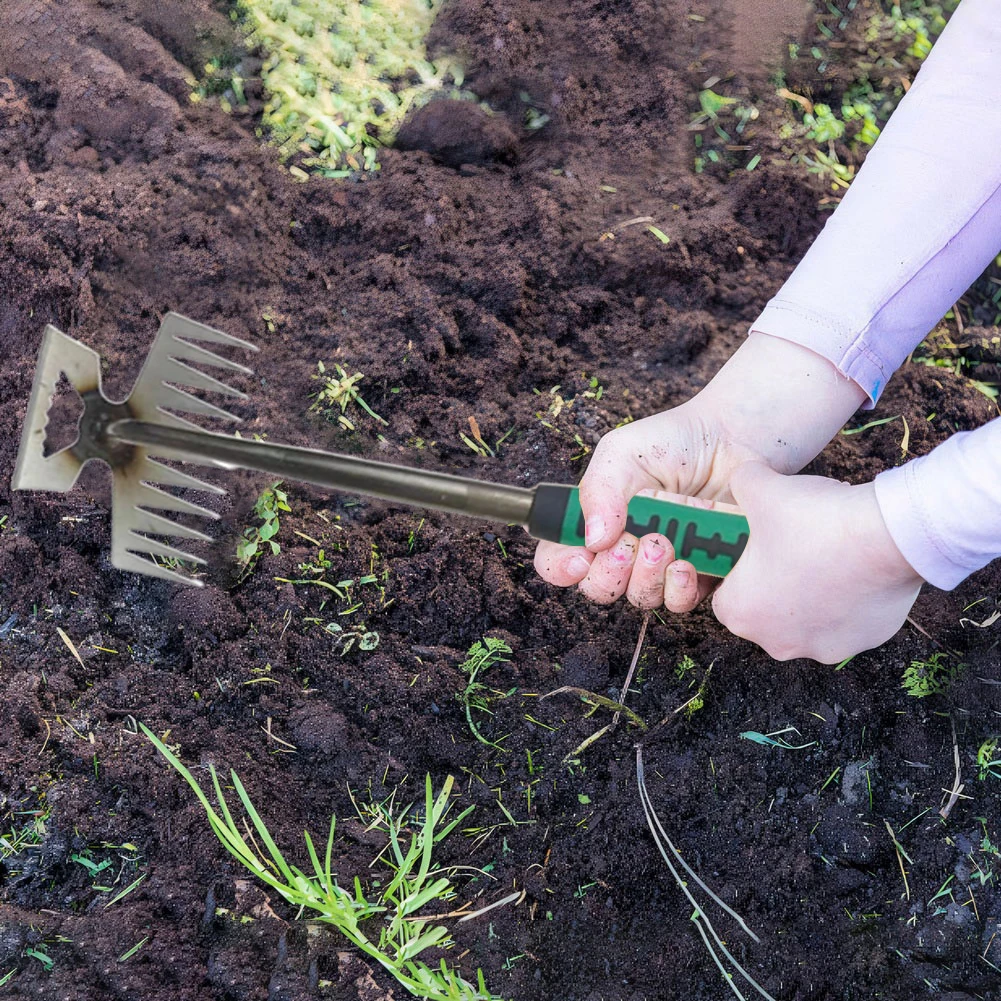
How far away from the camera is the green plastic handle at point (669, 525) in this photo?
4.83 feet

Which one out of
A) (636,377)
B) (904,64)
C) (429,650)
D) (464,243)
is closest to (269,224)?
(464,243)

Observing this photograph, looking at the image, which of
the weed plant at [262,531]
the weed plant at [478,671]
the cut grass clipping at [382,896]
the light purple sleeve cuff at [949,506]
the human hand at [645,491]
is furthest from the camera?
the weed plant at [262,531]

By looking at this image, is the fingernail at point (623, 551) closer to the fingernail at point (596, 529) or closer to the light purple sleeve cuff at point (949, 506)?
the fingernail at point (596, 529)

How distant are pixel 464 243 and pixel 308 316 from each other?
1.38 feet

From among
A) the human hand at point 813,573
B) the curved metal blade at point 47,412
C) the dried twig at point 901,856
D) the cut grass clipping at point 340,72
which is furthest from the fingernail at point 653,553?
the cut grass clipping at point 340,72

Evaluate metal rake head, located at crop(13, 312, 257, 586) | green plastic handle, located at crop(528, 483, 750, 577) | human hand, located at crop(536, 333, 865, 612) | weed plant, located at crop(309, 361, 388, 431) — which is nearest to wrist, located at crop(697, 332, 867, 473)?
human hand, located at crop(536, 333, 865, 612)

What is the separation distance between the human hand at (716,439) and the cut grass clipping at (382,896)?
1.49 ft

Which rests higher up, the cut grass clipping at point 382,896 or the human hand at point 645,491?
the human hand at point 645,491

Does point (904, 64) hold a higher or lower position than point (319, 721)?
higher

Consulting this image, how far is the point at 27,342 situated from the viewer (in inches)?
79.0

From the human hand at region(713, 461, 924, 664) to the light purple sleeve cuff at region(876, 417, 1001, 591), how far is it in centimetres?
3

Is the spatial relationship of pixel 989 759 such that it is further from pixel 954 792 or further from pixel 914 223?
pixel 914 223

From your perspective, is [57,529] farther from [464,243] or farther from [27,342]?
[464,243]

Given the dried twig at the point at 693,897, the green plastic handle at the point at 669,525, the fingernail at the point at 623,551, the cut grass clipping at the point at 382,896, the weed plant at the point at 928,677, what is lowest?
the cut grass clipping at the point at 382,896
